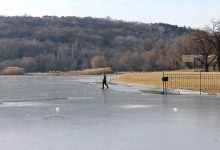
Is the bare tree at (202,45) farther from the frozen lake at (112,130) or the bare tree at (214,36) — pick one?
the frozen lake at (112,130)

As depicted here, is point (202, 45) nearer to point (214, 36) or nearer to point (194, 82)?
point (214, 36)

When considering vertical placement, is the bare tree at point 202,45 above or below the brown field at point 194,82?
above

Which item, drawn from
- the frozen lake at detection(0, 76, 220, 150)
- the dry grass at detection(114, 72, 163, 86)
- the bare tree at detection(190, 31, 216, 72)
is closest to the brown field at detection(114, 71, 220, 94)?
the dry grass at detection(114, 72, 163, 86)

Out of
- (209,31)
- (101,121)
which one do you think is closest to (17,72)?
(209,31)

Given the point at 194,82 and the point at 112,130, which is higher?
the point at 112,130

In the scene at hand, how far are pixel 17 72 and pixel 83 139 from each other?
152741mm

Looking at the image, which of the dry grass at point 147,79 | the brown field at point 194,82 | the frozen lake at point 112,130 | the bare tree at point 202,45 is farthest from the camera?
the bare tree at point 202,45

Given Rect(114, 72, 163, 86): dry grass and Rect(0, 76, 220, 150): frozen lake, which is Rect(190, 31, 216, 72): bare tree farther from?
Rect(0, 76, 220, 150): frozen lake

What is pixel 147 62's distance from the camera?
154 m

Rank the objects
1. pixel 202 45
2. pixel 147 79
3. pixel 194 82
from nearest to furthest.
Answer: pixel 194 82 → pixel 147 79 → pixel 202 45

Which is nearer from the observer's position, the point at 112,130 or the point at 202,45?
the point at 112,130

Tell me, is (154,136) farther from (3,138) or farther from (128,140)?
(3,138)

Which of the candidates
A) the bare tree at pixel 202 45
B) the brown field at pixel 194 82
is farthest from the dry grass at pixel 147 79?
the bare tree at pixel 202 45

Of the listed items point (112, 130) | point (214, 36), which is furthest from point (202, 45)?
point (112, 130)
